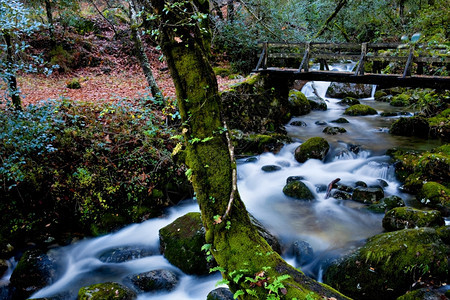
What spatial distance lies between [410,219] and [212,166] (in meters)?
5.67

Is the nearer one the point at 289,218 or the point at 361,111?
the point at 289,218

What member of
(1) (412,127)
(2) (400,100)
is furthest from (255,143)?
(2) (400,100)

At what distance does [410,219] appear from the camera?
6551 mm

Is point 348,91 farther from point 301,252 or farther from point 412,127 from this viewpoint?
point 301,252

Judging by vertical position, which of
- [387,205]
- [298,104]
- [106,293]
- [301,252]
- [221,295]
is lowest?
[301,252]

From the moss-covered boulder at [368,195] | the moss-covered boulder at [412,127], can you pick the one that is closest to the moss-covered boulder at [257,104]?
the moss-covered boulder at [368,195]

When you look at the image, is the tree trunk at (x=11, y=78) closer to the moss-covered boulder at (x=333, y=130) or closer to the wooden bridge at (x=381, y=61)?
the wooden bridge at (x=381, y=61)

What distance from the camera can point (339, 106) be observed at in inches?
709

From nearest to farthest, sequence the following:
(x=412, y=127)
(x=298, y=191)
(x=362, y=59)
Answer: (x=298, y=191) < (x=362, y=59) < (x=412, y=127)

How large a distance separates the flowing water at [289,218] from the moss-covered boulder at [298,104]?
3.18 meters

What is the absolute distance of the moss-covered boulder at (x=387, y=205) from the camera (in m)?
7.73

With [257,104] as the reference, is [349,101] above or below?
below

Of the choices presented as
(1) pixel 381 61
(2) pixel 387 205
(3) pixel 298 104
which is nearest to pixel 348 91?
(3) pixel 298 104

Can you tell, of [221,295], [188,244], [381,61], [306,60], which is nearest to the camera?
[221,295]
